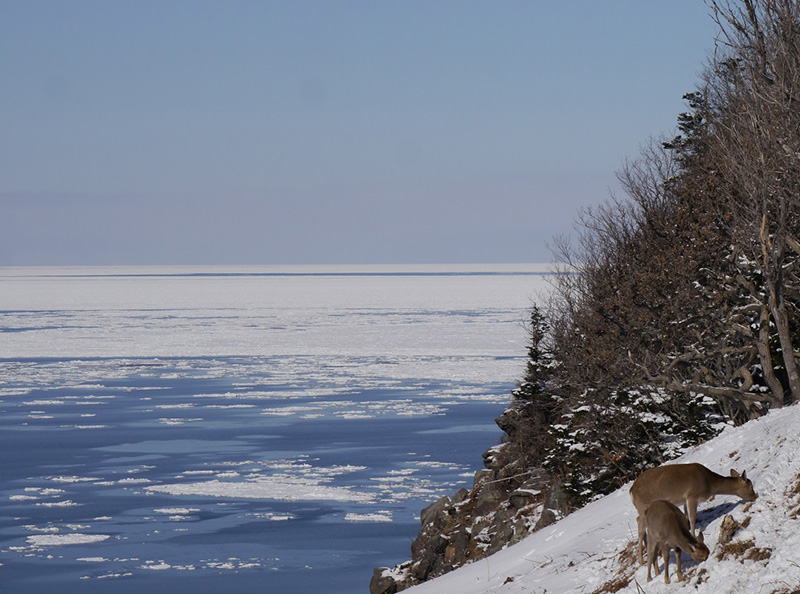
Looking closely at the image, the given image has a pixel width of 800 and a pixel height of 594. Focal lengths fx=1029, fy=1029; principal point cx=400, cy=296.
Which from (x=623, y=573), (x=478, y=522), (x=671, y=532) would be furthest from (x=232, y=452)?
(x=671, y=532)

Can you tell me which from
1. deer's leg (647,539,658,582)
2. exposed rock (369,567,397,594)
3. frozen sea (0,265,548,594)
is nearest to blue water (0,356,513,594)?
frozen sea (0,265,548,594)

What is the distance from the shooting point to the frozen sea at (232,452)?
27.2 metres

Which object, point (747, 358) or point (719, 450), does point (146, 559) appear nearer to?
point (747, 358)

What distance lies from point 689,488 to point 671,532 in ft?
1.42

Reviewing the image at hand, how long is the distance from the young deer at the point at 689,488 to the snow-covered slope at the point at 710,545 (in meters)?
0.23

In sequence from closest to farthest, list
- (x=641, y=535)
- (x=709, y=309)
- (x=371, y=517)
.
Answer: (x=641, y=535)
(x=709, y=309)
(x=371, y=517)

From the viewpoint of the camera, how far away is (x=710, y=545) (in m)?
8.00

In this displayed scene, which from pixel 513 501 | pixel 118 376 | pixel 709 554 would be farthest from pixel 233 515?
pixel 118 376

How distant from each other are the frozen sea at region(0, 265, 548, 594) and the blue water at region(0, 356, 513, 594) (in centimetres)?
9

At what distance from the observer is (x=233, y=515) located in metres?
31.5

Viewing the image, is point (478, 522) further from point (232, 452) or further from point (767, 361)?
point (232, 452)

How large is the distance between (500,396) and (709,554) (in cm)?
4852

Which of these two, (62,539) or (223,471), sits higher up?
(223,471)

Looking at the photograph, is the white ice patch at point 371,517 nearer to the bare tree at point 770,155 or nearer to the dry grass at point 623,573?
the bare tree at point 770,155
